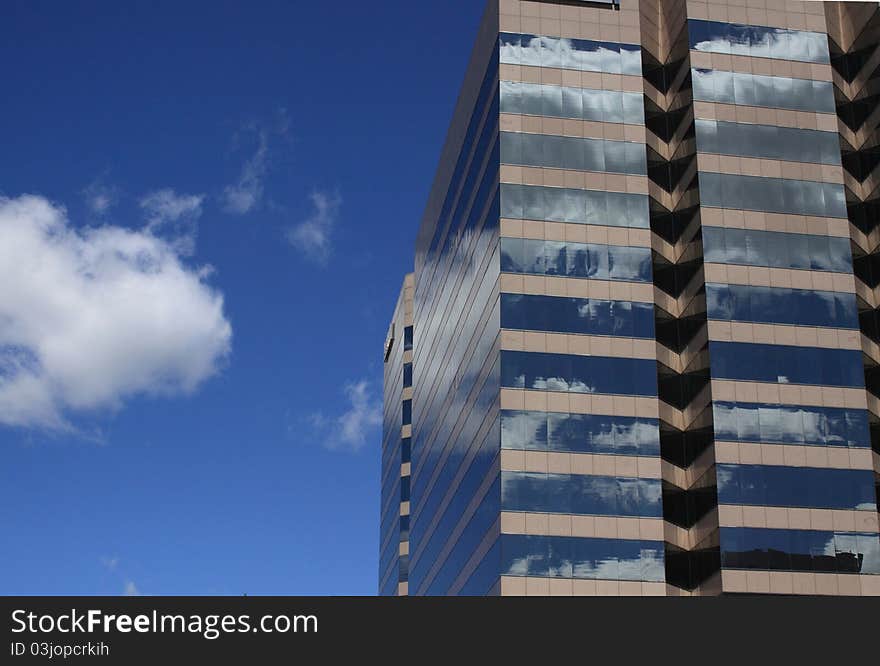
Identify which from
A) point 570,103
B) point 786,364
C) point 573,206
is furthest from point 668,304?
point 570,103

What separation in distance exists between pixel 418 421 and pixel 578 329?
4010cm

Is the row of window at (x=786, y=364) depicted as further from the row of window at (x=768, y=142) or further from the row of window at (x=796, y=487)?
the row of window at (x=768, y=142)

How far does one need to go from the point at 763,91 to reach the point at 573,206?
53.5 ft

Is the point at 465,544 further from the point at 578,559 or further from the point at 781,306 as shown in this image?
the point at 781,306

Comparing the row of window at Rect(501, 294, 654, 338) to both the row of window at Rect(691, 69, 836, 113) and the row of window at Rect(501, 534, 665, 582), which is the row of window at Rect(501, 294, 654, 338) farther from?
the row of window at Rect(691, 69, 836, 113)

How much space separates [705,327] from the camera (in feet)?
278

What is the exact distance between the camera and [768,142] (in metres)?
90.1

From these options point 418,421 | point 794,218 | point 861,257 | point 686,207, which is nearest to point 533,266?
point 686,207

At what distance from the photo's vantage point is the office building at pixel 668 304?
79.8 m

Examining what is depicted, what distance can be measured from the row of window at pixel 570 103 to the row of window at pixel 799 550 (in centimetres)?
2997

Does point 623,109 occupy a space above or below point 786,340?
above

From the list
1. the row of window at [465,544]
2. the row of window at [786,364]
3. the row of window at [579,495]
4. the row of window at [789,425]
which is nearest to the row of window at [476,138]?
the row of window at [786,364]
